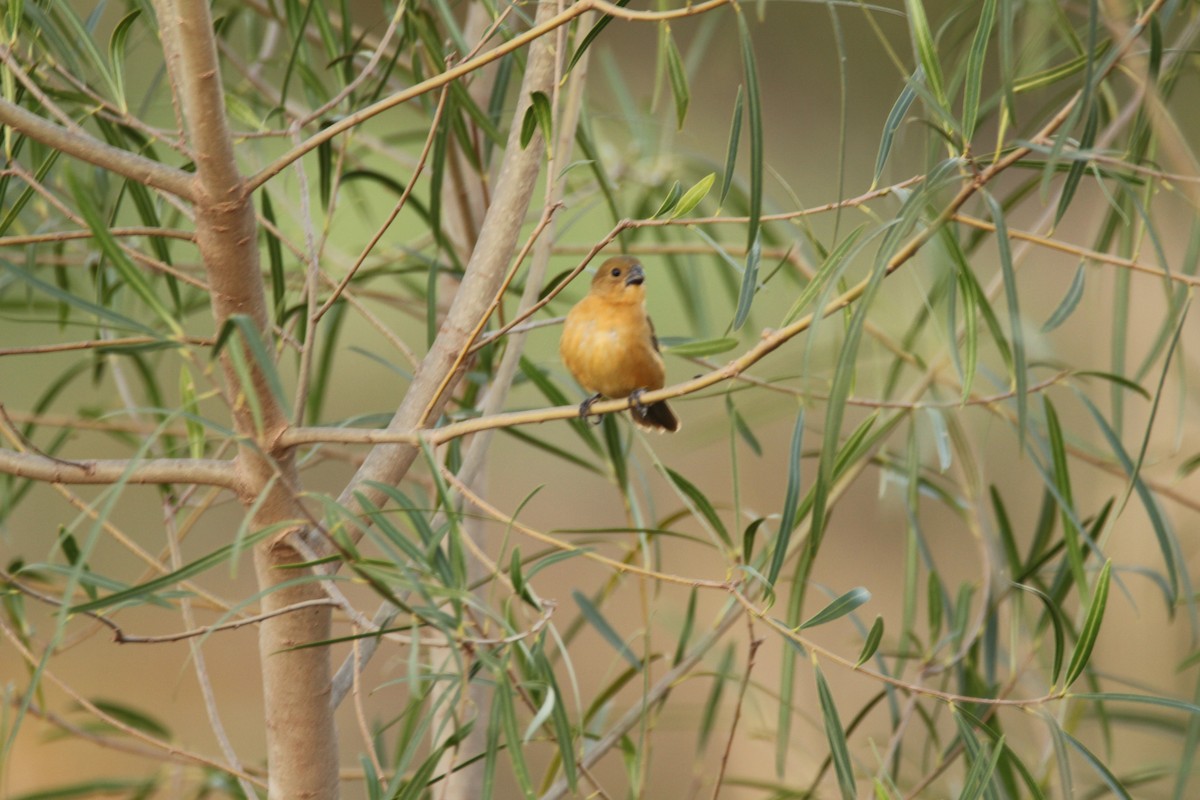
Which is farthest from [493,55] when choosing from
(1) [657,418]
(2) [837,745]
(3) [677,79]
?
(1) [657,418]

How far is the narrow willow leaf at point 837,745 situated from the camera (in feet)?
A: 3.04

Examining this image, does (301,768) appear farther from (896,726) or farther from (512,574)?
(896,726)

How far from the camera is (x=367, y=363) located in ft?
12.6

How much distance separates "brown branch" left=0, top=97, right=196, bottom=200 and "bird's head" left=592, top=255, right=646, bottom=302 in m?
1.01

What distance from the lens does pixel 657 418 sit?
194 cm

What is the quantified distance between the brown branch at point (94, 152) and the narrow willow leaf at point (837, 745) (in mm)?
612

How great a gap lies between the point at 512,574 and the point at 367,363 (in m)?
3.03

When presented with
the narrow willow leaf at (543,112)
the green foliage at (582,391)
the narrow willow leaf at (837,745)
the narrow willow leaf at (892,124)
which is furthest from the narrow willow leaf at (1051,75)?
the narrow willow leaf at (837,745)

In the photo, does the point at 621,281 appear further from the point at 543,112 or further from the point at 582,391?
the point at 543,112

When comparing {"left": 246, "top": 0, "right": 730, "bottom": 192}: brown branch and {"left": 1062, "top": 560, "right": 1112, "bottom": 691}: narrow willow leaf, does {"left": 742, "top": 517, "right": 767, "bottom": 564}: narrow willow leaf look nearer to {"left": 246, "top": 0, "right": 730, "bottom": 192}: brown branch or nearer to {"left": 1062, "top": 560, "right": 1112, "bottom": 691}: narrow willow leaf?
{"left": 1062, "top": 560, "right": 1112, "bottom": 691}: narrow willow leaf

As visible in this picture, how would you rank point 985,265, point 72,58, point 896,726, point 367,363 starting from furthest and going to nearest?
point 367,363 < point 985,265 < point 896,726 < point 72,58

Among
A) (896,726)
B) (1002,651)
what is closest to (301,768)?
(896,726)

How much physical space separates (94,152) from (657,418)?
1.18 meters

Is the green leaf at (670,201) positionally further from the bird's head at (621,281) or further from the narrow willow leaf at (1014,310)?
the bird's head at (621,281)
